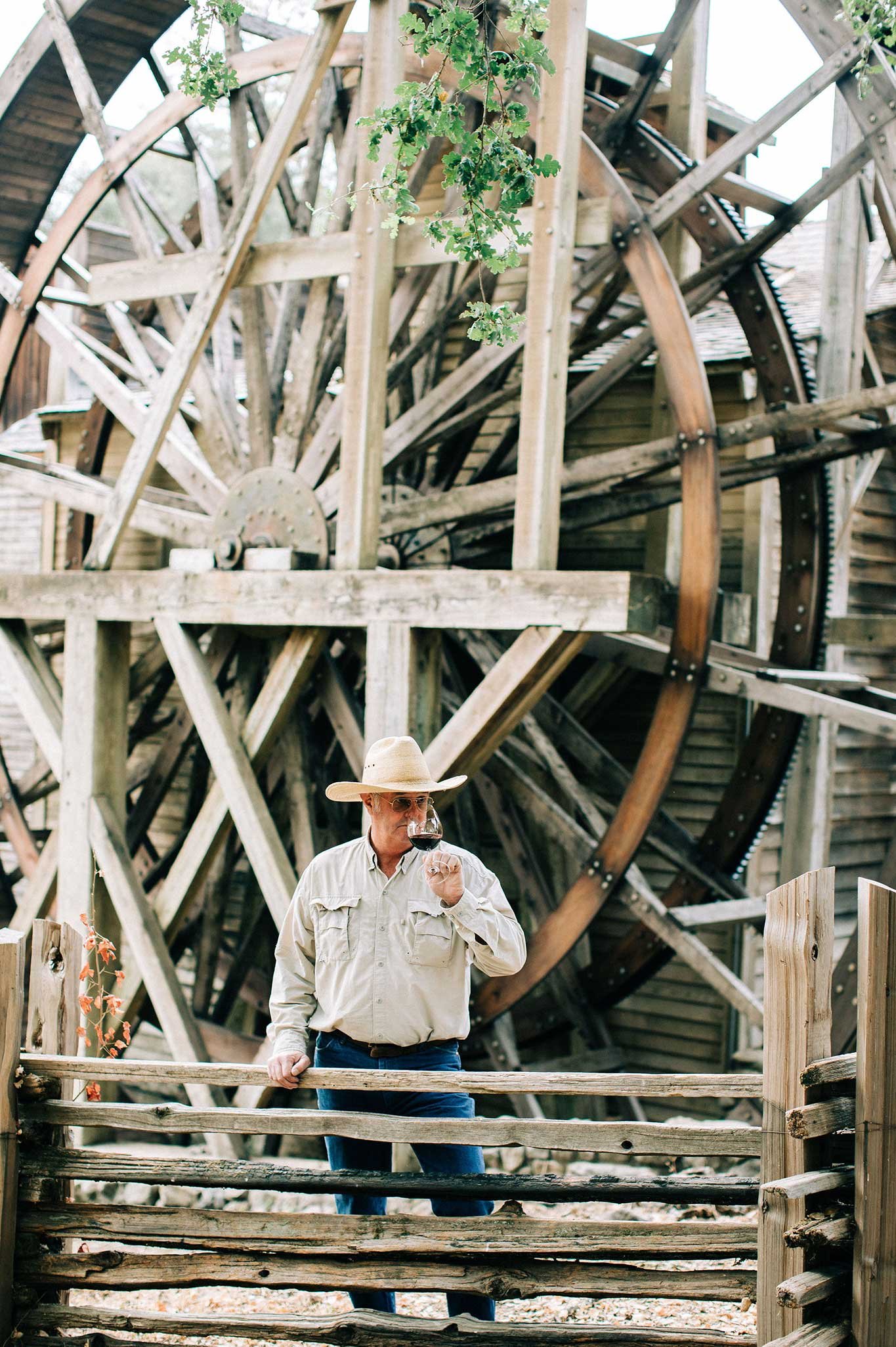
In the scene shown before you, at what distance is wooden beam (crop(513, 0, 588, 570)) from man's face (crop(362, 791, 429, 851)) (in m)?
1.99

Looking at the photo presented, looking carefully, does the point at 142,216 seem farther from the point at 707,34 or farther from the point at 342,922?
the point at 342,922

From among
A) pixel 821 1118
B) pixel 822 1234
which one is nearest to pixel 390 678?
pixel 821 1118

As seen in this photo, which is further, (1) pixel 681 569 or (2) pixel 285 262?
(2) pixel 285 262

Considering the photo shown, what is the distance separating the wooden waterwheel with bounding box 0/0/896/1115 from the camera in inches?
243

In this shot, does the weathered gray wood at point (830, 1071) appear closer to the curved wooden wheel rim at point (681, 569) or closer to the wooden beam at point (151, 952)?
the curved wooden wheel rim at point (681, 569)

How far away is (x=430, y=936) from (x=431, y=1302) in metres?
2.84

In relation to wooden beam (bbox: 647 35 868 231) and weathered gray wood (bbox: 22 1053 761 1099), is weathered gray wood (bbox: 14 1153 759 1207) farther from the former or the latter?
wooden beam (bbox: 647 35 868 231)

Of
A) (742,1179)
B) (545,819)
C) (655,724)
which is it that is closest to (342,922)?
(742,1179)

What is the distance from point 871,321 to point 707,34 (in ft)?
6.64

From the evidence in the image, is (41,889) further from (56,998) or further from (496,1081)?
(496,1081)

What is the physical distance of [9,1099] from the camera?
391cm

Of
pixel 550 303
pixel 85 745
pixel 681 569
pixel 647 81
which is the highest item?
pixel 647 81

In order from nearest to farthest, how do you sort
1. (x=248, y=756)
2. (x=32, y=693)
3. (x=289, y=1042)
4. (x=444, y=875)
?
(x=444, y=875) < (x=289, y=1042) < (x=248, y=756) < (x=32, y=693)

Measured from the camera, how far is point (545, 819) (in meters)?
7.34
